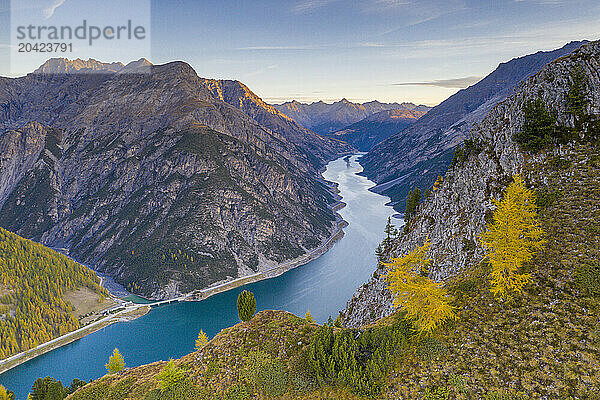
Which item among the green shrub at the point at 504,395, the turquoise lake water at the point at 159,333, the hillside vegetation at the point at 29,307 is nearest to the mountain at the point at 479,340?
the green shrub at the point at 504,395

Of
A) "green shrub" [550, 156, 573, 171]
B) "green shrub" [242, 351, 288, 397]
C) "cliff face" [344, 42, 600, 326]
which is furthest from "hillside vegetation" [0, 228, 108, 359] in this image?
"green shrub" [550, 156, 573, 171]

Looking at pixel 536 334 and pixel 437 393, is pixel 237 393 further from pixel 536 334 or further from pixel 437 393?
pixel 536 334

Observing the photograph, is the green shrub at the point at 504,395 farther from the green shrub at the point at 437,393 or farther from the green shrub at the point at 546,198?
the green shrub at the point at 546,198

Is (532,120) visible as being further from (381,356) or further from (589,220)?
(381,356)

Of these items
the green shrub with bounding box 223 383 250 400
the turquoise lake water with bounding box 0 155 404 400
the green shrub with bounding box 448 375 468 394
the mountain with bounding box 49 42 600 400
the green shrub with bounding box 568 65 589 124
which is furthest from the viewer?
the turquoise lake water with bounding box 0 155 404 400

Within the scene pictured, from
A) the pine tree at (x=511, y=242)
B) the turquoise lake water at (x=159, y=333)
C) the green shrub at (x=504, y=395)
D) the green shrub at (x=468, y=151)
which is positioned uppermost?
the green shrub at (x=468, y=151)

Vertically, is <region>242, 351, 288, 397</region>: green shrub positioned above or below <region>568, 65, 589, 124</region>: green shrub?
below

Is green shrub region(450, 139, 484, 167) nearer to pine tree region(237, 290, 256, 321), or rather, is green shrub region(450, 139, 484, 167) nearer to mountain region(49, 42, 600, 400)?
mountain region(49, 42, 600, 400)

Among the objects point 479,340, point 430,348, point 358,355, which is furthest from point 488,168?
point 358,355

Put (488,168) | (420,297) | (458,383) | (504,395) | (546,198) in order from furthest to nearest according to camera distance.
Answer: (488,168), (546,198), (420,297), (458,383), (504,395)
